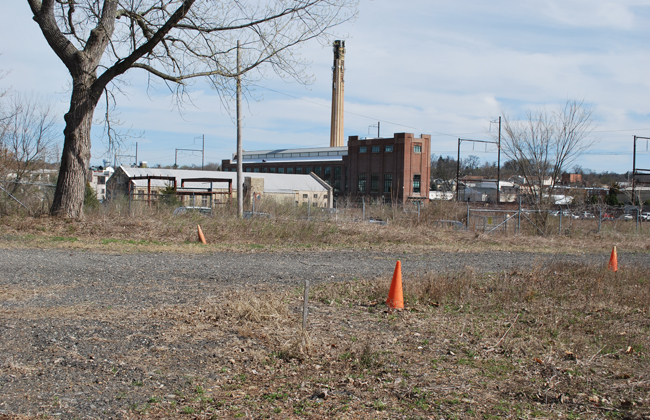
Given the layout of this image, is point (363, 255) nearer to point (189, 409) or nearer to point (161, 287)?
point (161, 287)

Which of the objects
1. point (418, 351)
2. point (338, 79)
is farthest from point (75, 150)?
point (338, 79)

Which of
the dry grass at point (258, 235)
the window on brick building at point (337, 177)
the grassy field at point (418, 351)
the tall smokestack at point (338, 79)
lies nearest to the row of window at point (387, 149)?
the window on brick building at point (337, 177)

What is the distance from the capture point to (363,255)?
16.2m

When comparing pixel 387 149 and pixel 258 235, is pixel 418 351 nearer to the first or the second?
pixel 258 235

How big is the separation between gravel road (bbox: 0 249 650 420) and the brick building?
49.9m

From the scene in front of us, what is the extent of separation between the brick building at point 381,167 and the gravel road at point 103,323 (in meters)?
49.9

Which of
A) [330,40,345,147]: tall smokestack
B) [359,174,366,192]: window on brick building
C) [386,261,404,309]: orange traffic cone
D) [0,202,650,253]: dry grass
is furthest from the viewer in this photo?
[330,40,345,147]: tall smokestack

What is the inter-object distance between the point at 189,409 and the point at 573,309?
21.6 ft

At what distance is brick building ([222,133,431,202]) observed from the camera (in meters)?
66.8

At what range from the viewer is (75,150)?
56.6ft

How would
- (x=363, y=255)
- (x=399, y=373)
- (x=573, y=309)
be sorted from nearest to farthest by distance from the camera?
(x=399, y=373), (x=573, y=309), (x=363, y=255)

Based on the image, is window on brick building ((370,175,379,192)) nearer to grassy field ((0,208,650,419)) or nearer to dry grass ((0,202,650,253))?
dry grass ((0,202,650,253))

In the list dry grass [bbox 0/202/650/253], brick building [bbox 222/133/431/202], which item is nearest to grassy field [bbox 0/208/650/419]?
dry grass [bbox 0/202/650/253]

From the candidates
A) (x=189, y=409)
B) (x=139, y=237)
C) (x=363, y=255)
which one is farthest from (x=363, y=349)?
(x=139, y=237)
